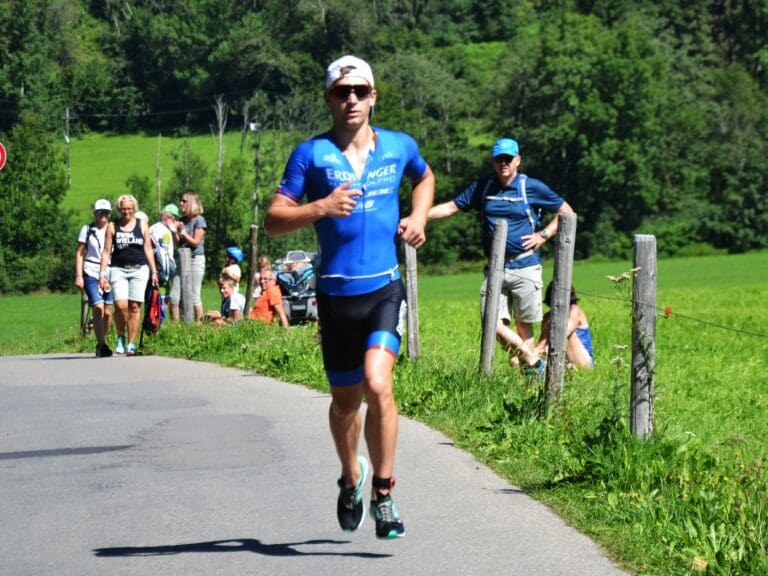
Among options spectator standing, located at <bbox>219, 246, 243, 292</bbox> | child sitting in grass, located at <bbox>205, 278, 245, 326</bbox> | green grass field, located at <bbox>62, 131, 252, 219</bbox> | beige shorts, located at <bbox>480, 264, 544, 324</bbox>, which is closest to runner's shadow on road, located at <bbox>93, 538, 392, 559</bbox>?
beige shorts, located at <bbox>480, 264, 544, 324</bbox>

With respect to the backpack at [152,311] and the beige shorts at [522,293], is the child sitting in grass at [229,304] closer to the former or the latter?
the backpack at [152,311]

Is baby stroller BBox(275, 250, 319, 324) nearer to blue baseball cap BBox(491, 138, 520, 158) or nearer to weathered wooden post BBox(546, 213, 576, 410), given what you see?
blue baseball cap BBox(491, 138, 520, 158)

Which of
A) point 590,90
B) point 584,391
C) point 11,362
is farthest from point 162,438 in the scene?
point 590,90

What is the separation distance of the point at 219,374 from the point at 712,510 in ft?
27.4

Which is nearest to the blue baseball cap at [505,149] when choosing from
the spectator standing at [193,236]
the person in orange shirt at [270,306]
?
the spectator standing at [193,236]

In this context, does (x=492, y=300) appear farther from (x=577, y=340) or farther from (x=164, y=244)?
(x=164, y=244)

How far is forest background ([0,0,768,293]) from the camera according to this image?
81.1 m

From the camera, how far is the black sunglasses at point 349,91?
6500 mm

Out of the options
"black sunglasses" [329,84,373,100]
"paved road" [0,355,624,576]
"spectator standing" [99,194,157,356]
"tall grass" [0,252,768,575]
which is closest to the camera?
"paved road" [0,355,624,576]

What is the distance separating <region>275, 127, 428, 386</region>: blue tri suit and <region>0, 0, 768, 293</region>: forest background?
6107cm

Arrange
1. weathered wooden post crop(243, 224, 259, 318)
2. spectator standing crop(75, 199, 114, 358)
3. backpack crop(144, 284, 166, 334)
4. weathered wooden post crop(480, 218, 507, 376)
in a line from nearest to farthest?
weathered wooden post crop(480, 218, 507, 376), spectator standing crop(75, 199, 114, 358), backpack crop(144, 284, 166, 334), weathered wooden post crop(243, 224, 259, 318)

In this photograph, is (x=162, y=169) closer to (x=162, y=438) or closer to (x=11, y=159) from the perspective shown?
(x=11, y=159)

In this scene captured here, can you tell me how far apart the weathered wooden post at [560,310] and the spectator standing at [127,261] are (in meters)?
8.02

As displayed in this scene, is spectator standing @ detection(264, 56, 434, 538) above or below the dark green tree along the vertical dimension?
above
